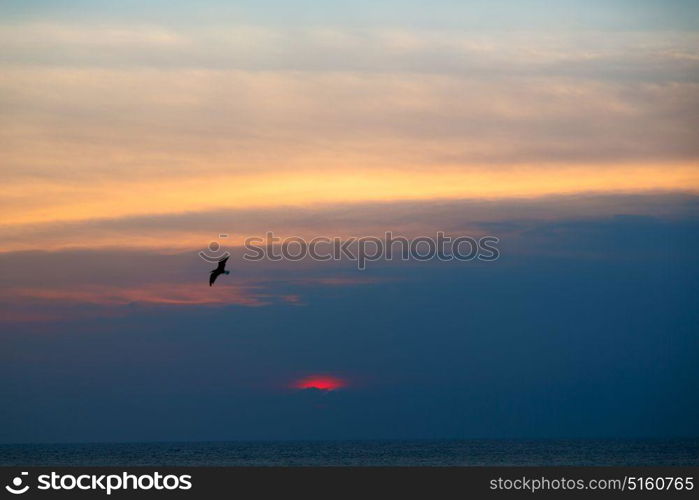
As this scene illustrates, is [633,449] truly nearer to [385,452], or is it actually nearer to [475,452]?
[475,452]

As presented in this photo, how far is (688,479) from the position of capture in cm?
3030

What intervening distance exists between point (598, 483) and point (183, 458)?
86804mm

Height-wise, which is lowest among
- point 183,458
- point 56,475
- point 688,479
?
point 688,479

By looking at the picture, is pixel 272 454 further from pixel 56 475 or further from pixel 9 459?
pixel 56 475

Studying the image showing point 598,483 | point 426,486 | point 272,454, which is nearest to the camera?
point 598,483

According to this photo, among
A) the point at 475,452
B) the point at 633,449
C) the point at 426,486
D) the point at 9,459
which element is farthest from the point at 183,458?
the point at 426,486

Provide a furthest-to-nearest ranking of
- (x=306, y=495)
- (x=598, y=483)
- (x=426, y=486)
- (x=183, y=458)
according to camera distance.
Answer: (x=183, y=458)
(x=426, y=486)
(x=598, y=483)
(x=306, y=495)

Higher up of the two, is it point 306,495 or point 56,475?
point 56,475

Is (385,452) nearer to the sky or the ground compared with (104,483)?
nearer to the sky

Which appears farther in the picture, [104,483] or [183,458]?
[183,458]

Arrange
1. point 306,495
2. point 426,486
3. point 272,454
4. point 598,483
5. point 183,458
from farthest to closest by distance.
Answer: point 272,454 → point 183,458 → point 426,486 → point 598,483 → point 306,495

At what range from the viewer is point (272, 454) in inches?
4865

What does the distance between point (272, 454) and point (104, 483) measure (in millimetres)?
93494

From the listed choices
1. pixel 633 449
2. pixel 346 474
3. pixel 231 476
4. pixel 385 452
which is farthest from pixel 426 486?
pixel 633 449
